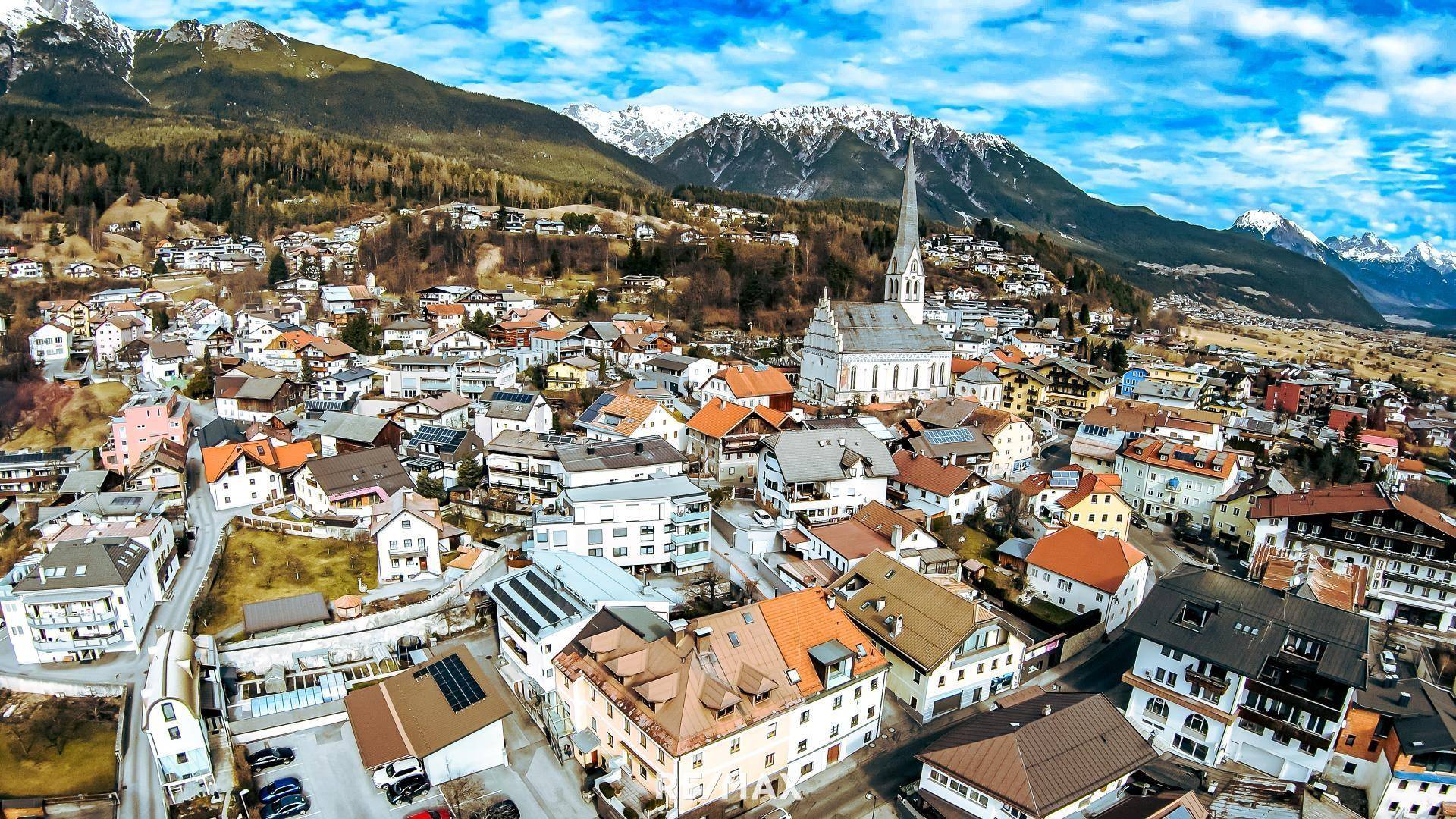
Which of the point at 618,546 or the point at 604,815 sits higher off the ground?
the point at 618,546

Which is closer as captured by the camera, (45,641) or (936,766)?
(936,766)

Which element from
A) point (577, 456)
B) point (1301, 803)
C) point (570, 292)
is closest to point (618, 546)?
point (577, 456)

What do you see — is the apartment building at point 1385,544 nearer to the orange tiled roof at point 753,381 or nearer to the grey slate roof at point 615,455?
the orange tiled roof at point 753,381

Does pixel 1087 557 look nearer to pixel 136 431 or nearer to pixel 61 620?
pixel 61 620

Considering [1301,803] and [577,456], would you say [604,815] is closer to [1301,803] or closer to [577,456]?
[577,456]

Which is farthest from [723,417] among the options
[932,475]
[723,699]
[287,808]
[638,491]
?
[287,808]

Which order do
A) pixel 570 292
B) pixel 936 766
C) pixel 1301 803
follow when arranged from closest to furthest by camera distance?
pixel 936 766, pixel 1301 803, pixel 570 292
